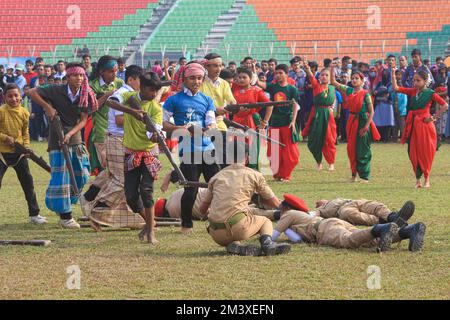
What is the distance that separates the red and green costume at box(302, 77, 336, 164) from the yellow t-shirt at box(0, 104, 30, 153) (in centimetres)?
675

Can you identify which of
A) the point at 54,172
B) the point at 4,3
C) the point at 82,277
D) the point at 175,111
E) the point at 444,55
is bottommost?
the point at 82,277

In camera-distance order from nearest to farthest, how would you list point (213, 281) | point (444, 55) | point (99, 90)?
point (213, 281) → point (99, 90) → point (444, 55)

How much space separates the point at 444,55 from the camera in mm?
31062

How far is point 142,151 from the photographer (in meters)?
8.81

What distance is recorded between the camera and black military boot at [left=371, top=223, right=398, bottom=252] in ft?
25.6

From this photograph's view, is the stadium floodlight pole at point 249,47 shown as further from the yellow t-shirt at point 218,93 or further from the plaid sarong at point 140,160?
the plaid sarong at point 140,160

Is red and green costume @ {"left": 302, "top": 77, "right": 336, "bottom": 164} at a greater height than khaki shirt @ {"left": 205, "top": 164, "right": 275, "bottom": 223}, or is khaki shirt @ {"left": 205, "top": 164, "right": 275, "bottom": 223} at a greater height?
red and green costume @ {"left": 302, "top": 77, "right": 336, "bottom": 164}

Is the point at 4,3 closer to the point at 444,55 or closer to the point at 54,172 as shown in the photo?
the point at 444,55

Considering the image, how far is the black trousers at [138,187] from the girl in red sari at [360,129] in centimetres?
615

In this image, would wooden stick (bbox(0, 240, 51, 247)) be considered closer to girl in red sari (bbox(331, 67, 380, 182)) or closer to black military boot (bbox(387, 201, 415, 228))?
black military boot (bbox(387, 201, 415, 228))

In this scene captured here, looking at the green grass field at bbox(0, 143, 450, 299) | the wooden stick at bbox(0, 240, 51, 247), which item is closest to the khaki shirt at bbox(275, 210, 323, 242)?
the green grass field at bbox(0, 143, 450, 299)

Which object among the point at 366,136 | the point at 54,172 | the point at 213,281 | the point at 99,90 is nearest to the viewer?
the point at 213,281
